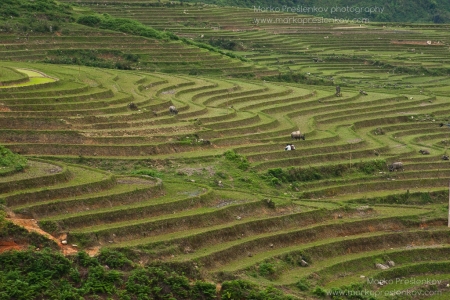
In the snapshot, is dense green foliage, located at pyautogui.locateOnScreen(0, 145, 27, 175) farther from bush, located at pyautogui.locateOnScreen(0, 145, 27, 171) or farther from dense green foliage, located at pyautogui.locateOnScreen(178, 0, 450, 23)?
dense green foliage, located at pyautogui.locateOnScreen(178, 0, 450, 23)

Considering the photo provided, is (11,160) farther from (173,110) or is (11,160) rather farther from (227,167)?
(173,110)

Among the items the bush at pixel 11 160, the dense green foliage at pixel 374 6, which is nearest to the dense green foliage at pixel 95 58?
the bush at pixel 11 160

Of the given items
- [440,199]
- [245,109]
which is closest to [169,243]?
[440,199]

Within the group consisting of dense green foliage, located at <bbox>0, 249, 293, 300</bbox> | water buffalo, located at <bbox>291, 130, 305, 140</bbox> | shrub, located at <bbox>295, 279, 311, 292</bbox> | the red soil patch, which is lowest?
shrub, located at <bbox>295, 279, 311, 292</bbox>

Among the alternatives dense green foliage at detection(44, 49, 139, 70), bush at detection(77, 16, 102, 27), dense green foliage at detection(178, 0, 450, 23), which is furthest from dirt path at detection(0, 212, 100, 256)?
dense green foliage at detection(178, 0, 450, 23)

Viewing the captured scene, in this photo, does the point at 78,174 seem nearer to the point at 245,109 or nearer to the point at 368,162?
the point at 368,162

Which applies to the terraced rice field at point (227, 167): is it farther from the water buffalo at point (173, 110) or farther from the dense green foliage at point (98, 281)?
the dense green foliage at point (98, 281)

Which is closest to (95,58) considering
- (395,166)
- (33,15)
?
(33,15)
